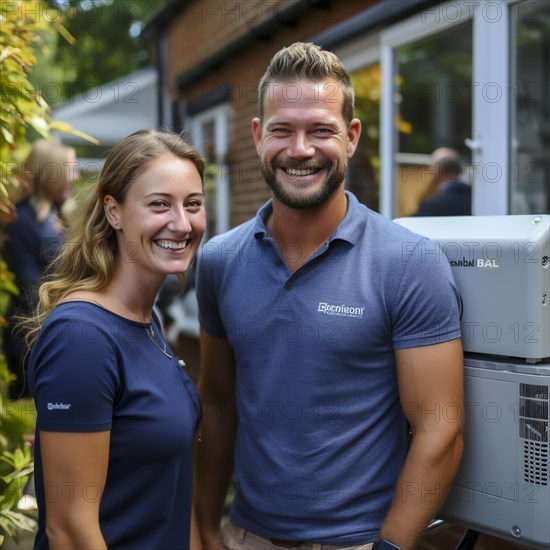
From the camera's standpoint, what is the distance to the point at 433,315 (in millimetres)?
1865

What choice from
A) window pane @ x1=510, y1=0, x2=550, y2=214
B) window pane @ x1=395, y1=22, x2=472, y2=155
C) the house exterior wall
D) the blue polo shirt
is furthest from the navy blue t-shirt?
window pane @ x1=395, y1=22, x2=472, y2=155

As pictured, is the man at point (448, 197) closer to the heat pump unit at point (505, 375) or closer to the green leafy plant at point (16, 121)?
the heat pump unit at point (505, 375)

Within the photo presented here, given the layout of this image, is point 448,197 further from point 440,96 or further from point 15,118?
point 440,96

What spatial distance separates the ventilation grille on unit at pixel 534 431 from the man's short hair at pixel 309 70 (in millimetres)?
874

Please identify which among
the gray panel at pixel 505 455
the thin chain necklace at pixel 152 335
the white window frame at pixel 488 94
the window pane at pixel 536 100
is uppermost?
the window pane at pixel 536 100

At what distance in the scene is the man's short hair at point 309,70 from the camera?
2.03 metres

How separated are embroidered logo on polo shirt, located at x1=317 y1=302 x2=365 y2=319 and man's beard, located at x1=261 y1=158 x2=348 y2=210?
0.28 metres

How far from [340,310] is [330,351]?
4.3 inches

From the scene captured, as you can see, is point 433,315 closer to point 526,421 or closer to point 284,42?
point 526,421

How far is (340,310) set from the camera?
196cm

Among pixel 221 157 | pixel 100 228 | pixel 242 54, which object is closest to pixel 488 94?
pixel 100 228

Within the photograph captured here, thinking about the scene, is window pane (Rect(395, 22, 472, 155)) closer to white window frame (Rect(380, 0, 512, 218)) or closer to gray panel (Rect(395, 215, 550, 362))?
white window frame (Rect(380, 0, 512, 218))

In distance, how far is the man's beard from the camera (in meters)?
2.03

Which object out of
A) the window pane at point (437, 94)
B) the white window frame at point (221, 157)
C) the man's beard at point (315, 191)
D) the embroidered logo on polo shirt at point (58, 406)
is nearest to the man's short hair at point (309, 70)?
the man's beard at point (315, 191)
